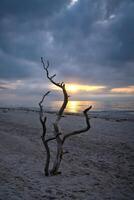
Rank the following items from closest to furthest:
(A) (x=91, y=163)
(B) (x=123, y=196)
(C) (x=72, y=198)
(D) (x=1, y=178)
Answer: (C) (x=72, y=198)
(B) (x=123, y=196)
(D) (x=1, y=178)
(A) (x=91, y=163)

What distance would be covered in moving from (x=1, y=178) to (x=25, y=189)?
4.12ft

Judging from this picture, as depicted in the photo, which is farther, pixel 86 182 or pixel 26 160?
pixel 26 160

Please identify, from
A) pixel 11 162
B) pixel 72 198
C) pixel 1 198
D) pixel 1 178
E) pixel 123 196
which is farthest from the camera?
pixel 11 162

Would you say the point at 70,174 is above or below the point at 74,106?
below

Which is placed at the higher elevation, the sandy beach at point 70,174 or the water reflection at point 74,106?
the water reflection at point 74,106

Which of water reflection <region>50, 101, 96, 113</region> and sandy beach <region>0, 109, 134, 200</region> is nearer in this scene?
sandy beach <region>0, 109, 134, 200</region>

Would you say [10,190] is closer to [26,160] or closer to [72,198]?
[72,198]

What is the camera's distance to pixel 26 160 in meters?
10.7

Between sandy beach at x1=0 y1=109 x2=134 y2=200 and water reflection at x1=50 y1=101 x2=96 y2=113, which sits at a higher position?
water reflection at x1=50 y1=101 x2=96 y2=113

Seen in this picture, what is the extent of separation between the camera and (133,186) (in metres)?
8.28

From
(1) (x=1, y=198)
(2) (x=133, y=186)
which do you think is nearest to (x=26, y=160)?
(1) (x=1, y=198)

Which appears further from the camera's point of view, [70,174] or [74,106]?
[74,106]

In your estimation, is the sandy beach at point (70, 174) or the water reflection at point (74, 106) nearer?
the sandy beach at point (70, 174)

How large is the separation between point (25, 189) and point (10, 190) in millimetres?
482
